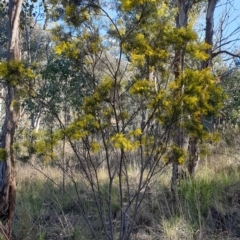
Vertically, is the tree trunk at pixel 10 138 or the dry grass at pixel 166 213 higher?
the tree trunk at pixel 10 138

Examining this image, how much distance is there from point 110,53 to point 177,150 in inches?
54.6

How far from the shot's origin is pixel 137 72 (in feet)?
14.3

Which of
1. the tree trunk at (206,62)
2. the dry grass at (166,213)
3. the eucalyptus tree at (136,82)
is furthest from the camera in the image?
the tree trunk at (206,62)

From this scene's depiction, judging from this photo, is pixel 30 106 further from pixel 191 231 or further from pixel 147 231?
pixel 191 231

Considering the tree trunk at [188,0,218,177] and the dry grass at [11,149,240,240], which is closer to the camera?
the dry grass at [11,149,240,240]

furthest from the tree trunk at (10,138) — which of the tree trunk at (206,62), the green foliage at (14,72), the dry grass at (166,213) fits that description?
the tree trunk at (206,62)

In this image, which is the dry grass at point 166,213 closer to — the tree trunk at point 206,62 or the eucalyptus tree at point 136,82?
the tree trunk at point 206,62

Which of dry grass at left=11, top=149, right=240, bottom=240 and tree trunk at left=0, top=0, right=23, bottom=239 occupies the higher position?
tree trunk at left=0, top=0, right=23, bottom=239

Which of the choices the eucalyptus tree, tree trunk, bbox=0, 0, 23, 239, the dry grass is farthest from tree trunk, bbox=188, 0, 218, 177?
tree trunk, bbox=0, 0, 23, 239

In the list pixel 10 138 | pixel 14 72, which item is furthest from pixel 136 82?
pixel 10 138

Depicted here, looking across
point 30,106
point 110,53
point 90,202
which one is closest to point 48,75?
point 30,106

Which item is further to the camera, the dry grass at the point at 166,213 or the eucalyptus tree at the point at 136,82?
the dry grass at the point at 166,213

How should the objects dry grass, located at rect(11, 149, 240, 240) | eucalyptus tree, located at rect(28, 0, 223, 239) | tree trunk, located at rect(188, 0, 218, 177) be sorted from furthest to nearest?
tree trunk, located at rect(188, 0, 218, 177) < dry grass, located at rect(11, 149, 240, 240) < eucalyptus tree, located at rect(28, 0, 223, 239)

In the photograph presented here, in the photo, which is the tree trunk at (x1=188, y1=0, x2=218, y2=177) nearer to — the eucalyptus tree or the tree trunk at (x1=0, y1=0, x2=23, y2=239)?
the eucalyptus tree
